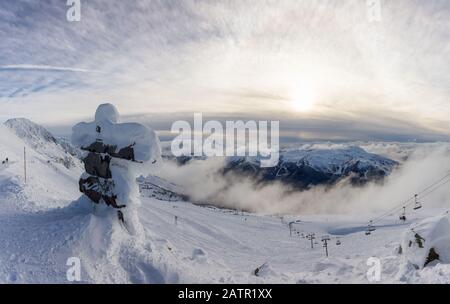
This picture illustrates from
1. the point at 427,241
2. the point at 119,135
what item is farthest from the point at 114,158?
the point at 427,241

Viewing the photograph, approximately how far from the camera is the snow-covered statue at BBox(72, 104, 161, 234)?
2539 cm

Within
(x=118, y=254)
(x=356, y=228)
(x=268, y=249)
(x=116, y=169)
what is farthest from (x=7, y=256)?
(x=356, y=228)

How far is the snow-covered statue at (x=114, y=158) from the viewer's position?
25.4 meters

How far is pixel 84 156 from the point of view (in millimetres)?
26938

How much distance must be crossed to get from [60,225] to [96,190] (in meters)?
3.69

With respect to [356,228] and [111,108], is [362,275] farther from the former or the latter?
[356,228]

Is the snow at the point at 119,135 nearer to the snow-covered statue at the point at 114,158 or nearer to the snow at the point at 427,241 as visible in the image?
the snow-covered statue at the point at 114,158

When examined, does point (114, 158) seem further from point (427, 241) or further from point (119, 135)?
point (427, 241)

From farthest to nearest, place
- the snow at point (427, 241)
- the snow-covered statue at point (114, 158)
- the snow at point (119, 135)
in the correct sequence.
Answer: the snow at point (119, 135) → the snow-covered statue at point (114, 158) → the snow at point (427, 241)

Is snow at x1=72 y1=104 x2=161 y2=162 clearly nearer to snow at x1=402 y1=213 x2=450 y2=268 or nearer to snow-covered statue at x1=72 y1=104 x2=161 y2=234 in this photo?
snow-covered statue at x1=72 y1=104 x2=161 y2=234

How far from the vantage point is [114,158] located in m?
26.2

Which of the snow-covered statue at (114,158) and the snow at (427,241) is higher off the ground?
the snow-covered statue at (114,158)

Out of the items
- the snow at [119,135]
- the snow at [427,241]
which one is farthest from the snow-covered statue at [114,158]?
the snow at [427,241]
